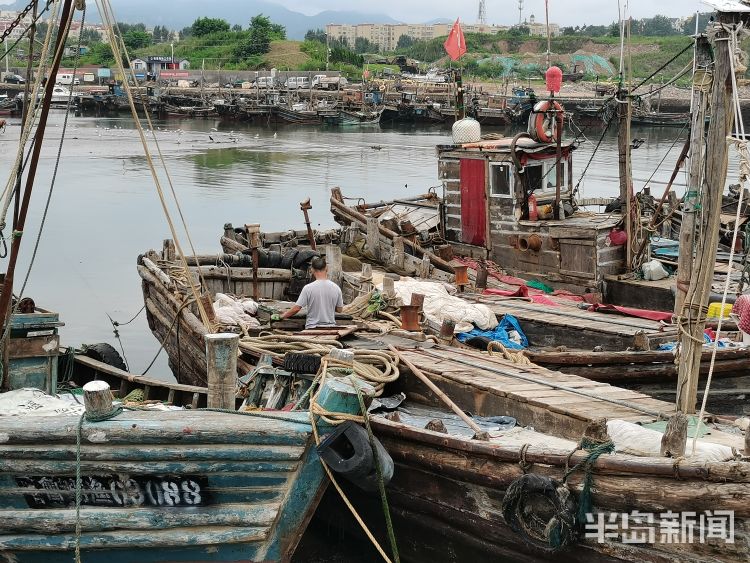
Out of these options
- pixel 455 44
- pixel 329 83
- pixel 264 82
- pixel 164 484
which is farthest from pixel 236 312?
pixel 264 82

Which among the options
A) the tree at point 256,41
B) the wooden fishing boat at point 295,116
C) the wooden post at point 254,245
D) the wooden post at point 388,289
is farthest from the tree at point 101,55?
the wooden post at point 388,289

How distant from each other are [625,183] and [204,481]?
970 centimetres

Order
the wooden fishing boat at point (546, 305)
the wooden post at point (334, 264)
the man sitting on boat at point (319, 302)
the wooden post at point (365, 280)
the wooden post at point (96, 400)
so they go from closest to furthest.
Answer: the wooden post at point (96, 400) < the wooden fishing boat at point (546, 305) < the man sitting on boat at point (319, 302) < the wooden post at point (365, 280) < the wooden post at point (334, 264)

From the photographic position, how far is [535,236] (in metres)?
15.9

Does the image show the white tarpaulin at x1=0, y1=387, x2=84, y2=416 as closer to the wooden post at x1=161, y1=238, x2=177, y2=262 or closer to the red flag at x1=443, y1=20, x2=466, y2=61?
the wooden post at x1=161, y1=238, x2=177, y2=262

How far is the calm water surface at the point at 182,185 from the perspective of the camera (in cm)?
2539

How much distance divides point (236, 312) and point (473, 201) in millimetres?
5842

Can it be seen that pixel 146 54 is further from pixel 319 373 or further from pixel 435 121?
pixel 319 373

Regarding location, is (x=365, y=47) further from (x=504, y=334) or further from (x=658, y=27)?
(x=504, y=334)

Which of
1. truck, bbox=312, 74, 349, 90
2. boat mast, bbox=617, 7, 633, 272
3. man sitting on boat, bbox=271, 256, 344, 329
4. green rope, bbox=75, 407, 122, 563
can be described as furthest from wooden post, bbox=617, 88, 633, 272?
truck, bbox=312, 74, 349, 90

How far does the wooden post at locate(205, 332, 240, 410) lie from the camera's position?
29.0ft

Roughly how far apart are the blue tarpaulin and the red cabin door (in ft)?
13.3

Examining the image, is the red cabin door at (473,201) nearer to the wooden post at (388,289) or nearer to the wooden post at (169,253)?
the wooden post at (388,289)

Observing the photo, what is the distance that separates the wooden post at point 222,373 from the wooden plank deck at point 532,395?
218 centimetres
